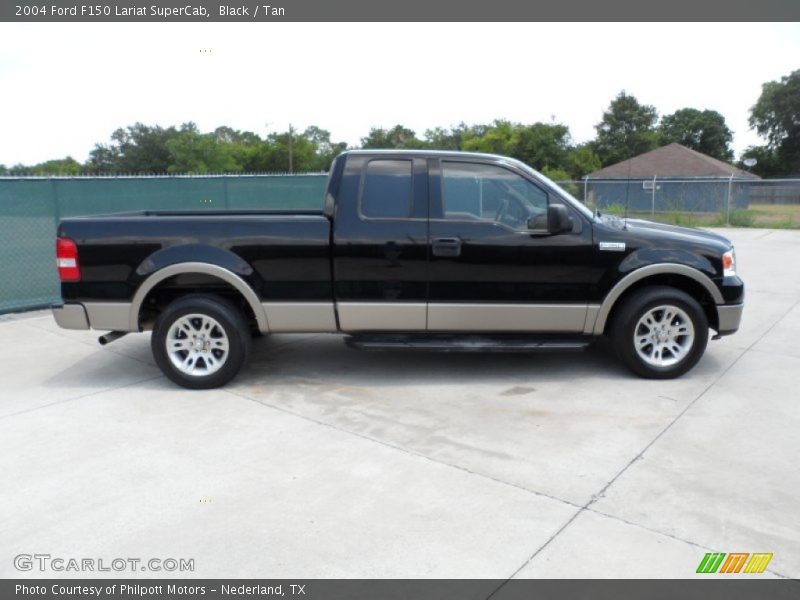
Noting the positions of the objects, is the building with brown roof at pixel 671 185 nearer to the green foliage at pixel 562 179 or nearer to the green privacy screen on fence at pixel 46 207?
the green foliage at pixel 562 179

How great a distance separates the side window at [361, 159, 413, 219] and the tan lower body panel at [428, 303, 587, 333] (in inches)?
34.5

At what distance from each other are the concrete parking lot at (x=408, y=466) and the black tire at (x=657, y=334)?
148 mm

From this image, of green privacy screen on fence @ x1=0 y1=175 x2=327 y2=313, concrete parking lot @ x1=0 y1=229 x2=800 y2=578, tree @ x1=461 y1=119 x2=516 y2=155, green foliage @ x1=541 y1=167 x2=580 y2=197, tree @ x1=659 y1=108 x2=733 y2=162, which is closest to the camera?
concrete parking lot @ x1=0 y1=229 x2=800 y2=578

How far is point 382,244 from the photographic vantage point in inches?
215

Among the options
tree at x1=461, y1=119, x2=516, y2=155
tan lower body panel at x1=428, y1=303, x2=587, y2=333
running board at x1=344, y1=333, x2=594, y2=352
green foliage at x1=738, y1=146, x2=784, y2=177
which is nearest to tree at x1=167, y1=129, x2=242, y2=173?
tree at x1=461, y1=119, x2=516, y2=155

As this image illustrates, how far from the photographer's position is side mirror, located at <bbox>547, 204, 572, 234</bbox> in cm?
533

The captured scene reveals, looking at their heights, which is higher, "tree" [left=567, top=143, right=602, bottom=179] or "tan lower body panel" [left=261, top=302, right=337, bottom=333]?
"tree" [left=567, top=143, right=602, bottom=179]

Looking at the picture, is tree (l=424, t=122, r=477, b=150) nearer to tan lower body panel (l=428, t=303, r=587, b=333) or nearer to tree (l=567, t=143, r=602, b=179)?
tree (l=567, t=143, r=602, b=179)

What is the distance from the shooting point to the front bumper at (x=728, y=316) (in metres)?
5.67

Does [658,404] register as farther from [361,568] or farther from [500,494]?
[361,568]

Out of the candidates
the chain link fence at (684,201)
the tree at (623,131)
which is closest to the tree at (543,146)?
the chain link fence at (684,201)
